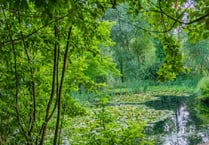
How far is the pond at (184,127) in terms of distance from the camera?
7.69 meters

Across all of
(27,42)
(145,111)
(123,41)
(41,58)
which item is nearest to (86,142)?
(41,58)

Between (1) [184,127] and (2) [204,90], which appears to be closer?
(1) [184,127]

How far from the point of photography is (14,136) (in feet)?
11.1

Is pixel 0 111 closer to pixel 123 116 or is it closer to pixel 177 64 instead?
pixel 177 64

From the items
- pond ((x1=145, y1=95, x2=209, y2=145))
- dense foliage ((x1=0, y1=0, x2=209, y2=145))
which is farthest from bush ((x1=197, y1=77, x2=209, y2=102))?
dense foliage ((x1=0, y1=0, x2=209, y2=145))

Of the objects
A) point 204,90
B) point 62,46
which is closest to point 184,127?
point 204,90

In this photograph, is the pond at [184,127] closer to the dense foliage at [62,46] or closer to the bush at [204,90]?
the bush at [204,90]

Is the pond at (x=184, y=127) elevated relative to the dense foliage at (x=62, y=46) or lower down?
lower down

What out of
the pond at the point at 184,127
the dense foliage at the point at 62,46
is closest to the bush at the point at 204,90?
the pond at the point at 184,127

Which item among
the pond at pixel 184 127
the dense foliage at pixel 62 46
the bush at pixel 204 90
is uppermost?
the dense foliage at pixel 62 46

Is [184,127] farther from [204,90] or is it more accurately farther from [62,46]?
[62,46]

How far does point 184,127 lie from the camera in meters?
8.97

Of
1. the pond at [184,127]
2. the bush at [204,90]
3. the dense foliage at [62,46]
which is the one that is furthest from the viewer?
the bush at [204,90]

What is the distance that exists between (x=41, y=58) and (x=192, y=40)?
5.20ft
